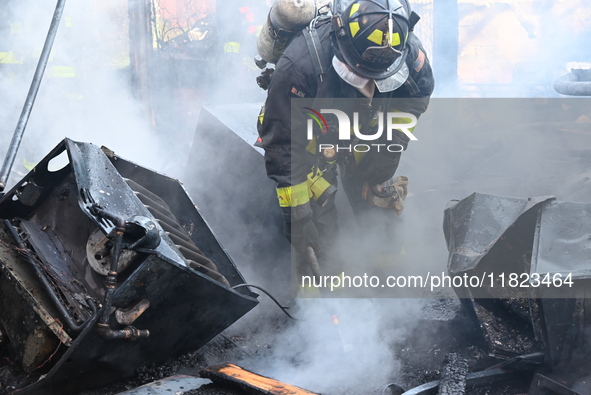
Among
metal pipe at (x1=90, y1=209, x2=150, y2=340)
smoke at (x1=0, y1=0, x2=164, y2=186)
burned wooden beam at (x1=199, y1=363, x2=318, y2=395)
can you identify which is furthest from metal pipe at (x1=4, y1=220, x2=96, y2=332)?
smoke at (x1=0, y1=0, x2=164, y2=186)

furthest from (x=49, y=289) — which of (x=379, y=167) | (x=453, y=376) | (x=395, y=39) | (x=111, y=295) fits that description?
(x=379, y=167)

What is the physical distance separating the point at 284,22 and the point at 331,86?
0.61 meters

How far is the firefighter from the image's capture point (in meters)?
3.43

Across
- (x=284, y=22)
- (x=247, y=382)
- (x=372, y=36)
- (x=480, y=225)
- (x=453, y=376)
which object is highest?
(x=284, y=22)

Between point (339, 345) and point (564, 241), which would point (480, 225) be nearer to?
point (564, 241)

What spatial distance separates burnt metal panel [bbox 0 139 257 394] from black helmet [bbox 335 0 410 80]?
1.52 metres

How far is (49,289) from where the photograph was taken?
2684mm

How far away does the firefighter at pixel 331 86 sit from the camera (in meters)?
3.43

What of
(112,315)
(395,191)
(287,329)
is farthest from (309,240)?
(112,315)

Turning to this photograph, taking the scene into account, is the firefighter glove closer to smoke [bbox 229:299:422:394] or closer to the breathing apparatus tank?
smoke [bbox 229:299:422:394]

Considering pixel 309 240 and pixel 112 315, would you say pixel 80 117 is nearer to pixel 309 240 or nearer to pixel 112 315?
pixel 309 240

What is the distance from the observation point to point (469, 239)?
3238 millimetres

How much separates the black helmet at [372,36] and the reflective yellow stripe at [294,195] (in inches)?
33.2

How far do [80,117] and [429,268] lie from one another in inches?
206
